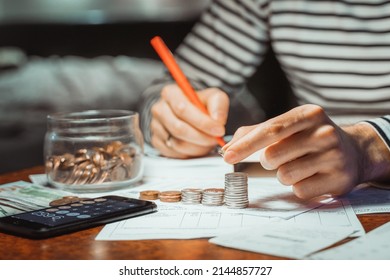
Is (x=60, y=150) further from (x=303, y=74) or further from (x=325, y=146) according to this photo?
(x=303, y=74)

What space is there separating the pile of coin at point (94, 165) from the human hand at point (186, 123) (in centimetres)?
15

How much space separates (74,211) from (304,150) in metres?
0.28

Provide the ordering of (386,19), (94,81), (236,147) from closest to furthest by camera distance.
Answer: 1. (236,147)
2. (386,19)
3. (94,81)

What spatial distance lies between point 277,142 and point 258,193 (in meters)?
0.10

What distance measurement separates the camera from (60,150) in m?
0.88

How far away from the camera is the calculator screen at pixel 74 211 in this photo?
0.65m

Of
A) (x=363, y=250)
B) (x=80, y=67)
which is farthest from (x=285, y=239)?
(x=80, y=67)

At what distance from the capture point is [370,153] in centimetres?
81

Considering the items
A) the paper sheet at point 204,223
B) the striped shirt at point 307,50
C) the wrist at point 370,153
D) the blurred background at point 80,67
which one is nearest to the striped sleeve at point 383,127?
the wrist at point 370,153

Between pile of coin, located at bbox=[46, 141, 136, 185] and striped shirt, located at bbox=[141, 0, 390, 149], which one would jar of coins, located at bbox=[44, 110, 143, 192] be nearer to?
pile of coin, located at bbox=[46, 141, 136, 185]

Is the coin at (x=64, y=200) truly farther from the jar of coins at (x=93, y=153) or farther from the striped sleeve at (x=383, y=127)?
the striped sleeve at (x=383, y=127)

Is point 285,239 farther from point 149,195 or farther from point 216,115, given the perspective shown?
point 216,115
